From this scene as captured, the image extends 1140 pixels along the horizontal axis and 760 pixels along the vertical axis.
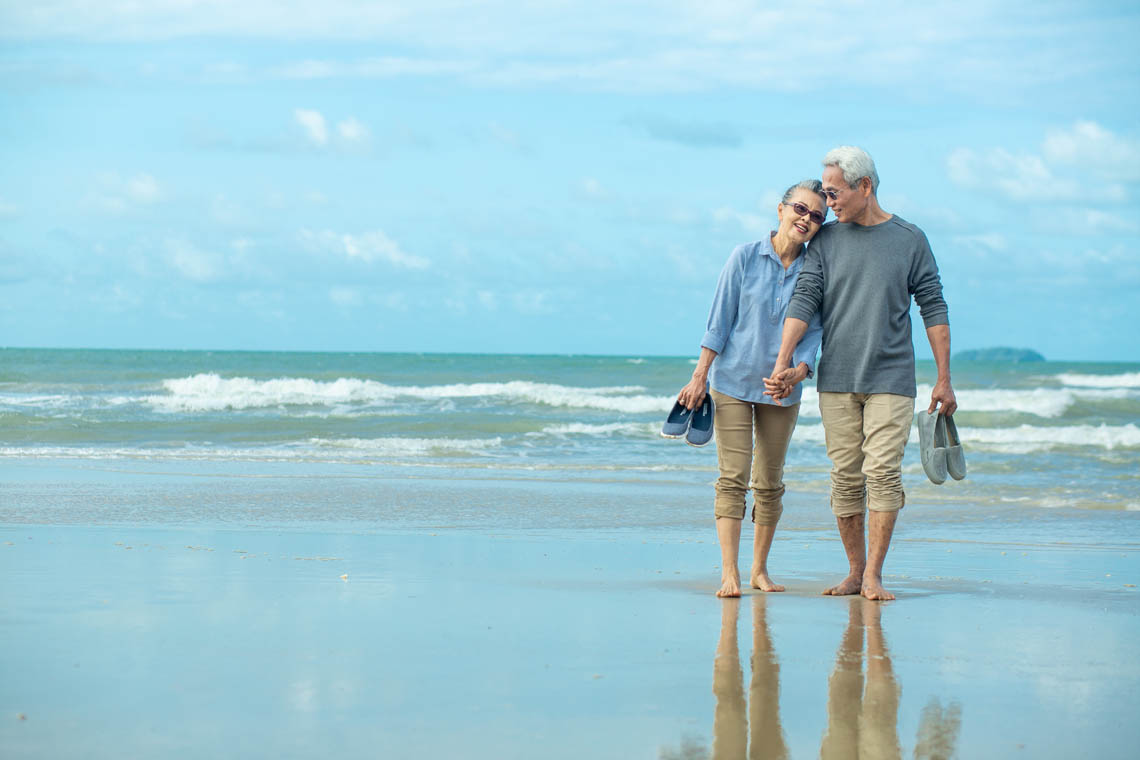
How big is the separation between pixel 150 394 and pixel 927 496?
68.7 feet

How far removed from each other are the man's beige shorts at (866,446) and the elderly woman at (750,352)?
189 millimetres

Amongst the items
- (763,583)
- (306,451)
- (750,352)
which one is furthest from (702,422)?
(306,451)

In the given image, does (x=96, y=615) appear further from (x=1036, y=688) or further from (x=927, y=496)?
(x=927, y=496)

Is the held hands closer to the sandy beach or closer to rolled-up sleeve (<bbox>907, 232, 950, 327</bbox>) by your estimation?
rolled-up sleeve (<bbox>907, 232, 950, 327</bbox>)

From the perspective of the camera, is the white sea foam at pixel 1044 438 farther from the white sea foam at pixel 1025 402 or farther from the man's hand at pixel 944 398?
the man's hand at pixel 944 398

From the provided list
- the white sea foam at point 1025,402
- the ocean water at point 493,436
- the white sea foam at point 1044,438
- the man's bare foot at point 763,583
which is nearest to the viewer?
the man's bare foot at point 763,583

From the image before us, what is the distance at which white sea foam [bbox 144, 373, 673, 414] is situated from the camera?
23.0 meters

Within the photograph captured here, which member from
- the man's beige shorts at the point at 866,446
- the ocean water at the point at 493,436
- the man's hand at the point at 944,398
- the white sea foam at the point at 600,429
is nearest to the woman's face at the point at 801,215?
the man's beige shorts at the point at 866,446

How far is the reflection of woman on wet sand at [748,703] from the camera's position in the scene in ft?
8.66

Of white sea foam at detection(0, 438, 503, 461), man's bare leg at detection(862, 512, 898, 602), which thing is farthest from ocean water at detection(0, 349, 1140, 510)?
man's bare leg at detection(862, 512, 898, 602)

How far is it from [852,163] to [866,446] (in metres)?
1.10

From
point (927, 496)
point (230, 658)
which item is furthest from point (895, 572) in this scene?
point (927, 496)

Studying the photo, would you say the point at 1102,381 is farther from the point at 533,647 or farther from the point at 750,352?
the point at 533,647

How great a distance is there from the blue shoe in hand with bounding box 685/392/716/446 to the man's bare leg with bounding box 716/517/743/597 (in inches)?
15.3
